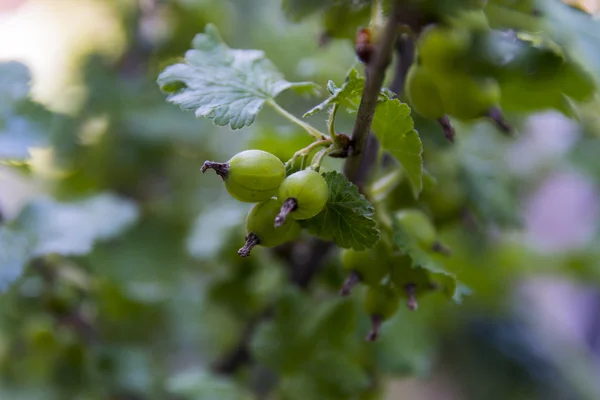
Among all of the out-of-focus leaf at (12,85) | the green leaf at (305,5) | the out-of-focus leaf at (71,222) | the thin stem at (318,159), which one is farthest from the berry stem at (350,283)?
the out-of-focus leaf at (12,85)

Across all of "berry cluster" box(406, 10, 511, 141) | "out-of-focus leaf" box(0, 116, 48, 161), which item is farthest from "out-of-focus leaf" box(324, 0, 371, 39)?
"out-of-focus leaf" box(0, 116, 48, 161)

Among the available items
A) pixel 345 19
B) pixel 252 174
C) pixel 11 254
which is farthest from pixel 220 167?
pixel 11 254

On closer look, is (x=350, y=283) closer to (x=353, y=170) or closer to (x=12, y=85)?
(x=353, y=170)

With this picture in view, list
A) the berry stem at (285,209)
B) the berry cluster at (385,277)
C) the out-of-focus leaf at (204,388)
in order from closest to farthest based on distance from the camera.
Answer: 1. the berry stem at (285,209)
2. the berry cluster at (385,277)
3. the out-of-focus leaf at (204,388)

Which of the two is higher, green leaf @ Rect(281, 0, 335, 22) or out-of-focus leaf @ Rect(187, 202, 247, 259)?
green leaf @ Rect(281, 0, 335, 22)

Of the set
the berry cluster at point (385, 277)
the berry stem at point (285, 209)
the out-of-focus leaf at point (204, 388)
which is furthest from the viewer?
the out-of-focus leaf at point (204, 388)

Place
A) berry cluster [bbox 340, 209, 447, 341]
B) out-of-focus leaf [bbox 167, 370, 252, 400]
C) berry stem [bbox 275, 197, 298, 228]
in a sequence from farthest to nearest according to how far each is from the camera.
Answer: out-of-focus leaf [bbox 167, 370, 252, 400]
berry cluster [bbox 340, 209, 447, 341]
berry stem [bbox 275, 197, 298, 228]

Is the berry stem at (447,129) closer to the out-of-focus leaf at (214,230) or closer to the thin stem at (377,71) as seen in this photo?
the thin stem at (377,71)

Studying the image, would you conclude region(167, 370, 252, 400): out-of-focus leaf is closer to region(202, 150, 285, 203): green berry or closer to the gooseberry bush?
the gooseberry bush
